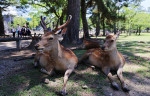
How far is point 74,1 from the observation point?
923 cm

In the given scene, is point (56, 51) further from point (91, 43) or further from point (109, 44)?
point (91, 43)

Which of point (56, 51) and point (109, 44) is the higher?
point (109, 44)

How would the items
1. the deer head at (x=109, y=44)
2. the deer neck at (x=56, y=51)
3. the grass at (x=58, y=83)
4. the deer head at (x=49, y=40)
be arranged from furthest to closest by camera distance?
the deer head at (x=109, y=44) < the deer neck at (x=56, y=51) < the deer head at (x=49, y=40) < the grass at (x=58, y=83)

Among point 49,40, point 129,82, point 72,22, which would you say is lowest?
point 129,82

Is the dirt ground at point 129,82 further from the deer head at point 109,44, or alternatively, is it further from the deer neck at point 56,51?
the deer neck at point 56,51

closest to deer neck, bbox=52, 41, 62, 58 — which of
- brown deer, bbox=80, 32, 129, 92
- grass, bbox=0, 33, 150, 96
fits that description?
grass, bbox=0, 33, 150, 96

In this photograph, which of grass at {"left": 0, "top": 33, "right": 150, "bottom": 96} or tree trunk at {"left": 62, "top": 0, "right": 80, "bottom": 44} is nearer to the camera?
grass at {"left": 0, "top": 33, "right": 150, "bottom": 96}

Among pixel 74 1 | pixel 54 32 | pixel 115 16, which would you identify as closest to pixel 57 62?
pixel 54 32

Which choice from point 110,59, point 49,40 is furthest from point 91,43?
point 49,40

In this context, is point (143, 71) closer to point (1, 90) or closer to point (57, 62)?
point (57, 62)

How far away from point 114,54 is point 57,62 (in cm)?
170

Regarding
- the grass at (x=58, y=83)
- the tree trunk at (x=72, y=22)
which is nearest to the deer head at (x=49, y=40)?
the grass at (x=58, y=83)

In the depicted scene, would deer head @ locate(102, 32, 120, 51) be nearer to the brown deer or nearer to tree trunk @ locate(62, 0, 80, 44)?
the brown deer

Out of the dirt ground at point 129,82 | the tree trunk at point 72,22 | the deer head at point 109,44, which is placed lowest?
the dirt ground at point 129,82
